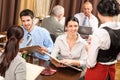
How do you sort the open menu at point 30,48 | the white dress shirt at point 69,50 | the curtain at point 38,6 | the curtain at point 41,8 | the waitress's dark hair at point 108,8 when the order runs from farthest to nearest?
1. the curtain at point 41,8
2. the curtain at point 38,6
3. the white dress shirt at point 69,50
4. the open menu at point 30,48
5. the waitress's dark hair at point 108,8

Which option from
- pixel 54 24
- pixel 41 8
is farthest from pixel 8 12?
pixel 41 8

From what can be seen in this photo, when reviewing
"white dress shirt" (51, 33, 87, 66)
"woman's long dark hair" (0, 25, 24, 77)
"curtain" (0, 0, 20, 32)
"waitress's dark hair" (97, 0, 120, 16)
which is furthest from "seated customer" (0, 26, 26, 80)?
"curtain" (0, 0, 20, 32)

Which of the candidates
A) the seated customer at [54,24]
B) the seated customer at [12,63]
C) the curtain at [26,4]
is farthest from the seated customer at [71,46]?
the curtain at [26,4]

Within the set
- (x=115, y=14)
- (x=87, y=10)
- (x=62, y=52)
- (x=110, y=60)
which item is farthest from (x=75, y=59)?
(x=87, y=10)

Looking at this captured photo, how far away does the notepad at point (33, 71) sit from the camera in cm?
191

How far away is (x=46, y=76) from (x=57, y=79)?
4.2 inches

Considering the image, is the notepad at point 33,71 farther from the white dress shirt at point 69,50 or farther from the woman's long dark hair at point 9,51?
the white dress shirt at point 69,50

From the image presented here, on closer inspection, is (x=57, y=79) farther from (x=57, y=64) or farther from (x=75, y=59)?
(x=75, y=59)

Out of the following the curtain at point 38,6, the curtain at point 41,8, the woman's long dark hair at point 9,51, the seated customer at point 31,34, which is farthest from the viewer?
the curtain at point 41,8

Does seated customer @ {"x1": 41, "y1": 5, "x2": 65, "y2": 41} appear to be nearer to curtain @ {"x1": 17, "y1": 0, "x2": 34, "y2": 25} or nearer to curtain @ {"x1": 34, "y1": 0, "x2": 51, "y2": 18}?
curtain @ {"x1": 17, "y1": 0, "x2": 34, "y2": 25}

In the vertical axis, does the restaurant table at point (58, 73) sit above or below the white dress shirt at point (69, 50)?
below

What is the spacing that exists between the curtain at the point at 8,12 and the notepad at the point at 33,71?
1867 mm

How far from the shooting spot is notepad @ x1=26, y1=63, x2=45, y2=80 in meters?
1.91

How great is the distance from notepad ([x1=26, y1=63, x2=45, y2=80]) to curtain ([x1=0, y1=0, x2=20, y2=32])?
187 centimetres
